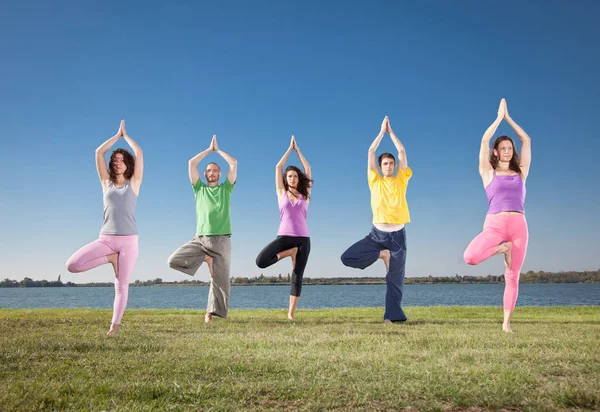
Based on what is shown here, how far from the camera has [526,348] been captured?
7672 mm

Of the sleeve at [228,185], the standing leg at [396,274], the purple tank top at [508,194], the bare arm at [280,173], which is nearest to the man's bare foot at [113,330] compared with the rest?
the sleeve at [228,185]

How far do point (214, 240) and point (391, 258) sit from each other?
4293mm

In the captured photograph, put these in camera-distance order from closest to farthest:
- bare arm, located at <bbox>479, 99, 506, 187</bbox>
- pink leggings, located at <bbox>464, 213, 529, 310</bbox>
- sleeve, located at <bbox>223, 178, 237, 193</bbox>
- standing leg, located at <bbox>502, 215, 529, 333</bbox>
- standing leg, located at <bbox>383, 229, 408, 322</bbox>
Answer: pink leggings, located at <bbox>464, 213, 529, 310</bbox>
standing leg, located at <bbox>502, 215, 529, 333</bbox>
bare arm, located at <bbox>479, 99, 506, 187</bbox>
standing leg, located at <bbox>383, 229, 408, 322</bbox>
sleeve, located at <bbox>223, 178, 237, 193</bbox>

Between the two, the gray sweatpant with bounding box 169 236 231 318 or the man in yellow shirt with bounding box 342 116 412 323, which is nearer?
the man in yellow shirt with bounding box 342 116 412 323

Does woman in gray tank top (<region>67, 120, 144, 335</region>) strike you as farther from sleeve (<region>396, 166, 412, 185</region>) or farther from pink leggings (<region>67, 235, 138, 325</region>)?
sleeve (<region>396, 166, 412, 185</region>)

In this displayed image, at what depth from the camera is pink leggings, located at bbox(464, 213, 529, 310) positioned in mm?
9789

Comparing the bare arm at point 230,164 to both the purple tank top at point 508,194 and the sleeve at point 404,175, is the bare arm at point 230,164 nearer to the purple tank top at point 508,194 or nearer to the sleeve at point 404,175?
the sleeve at point 404,175

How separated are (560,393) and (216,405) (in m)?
3.40

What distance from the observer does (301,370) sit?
603 cm

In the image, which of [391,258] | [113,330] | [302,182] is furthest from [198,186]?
[391,258]

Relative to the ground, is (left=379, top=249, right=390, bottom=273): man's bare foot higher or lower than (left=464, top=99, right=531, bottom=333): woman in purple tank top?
lower

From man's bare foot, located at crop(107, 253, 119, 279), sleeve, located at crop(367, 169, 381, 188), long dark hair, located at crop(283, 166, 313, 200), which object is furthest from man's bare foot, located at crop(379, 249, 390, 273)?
man's bare foot, located at crop(107, 253, 119, 279)

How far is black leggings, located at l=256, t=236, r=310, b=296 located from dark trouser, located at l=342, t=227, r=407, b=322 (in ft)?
3.68

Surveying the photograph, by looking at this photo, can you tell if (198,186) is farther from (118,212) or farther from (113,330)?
(113,330)
